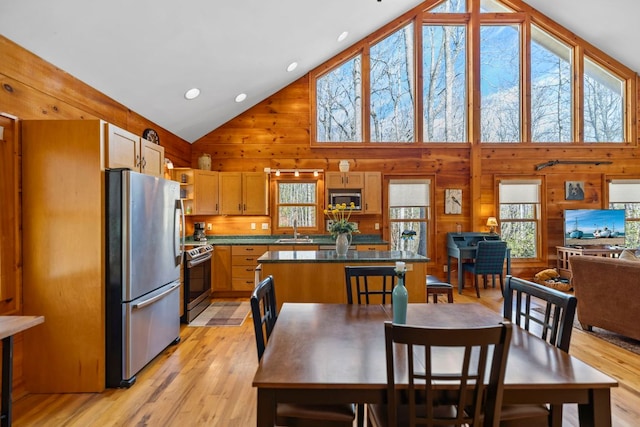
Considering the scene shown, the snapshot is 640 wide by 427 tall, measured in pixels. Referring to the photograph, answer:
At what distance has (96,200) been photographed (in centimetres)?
250

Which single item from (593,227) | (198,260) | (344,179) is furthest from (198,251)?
(593,227)

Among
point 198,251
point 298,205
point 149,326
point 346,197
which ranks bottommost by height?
point 149,326

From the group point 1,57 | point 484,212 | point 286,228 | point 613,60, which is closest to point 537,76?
point 613,60

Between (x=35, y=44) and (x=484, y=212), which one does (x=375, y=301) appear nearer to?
(x=35, y=44)

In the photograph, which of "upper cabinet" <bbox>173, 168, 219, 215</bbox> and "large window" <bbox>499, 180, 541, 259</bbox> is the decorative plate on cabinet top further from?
"large window" <bbox>499, 180, 541, 259</bbox>

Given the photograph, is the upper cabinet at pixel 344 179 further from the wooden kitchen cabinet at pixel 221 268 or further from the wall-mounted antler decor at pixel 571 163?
the wall-mounted antler decor at pixel 571 163

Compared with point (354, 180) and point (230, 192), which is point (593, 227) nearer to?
point (354, 180)

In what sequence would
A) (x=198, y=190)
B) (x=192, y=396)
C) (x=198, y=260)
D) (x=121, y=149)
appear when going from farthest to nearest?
(x=198, y=190)
(x=198, y=260)
(x=121, y=149)
(x=192, y=396)

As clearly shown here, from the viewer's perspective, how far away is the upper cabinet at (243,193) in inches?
221

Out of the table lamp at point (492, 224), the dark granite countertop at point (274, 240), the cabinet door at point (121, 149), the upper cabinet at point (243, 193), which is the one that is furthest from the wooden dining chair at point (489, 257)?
the cabinet door at point (121, 149)

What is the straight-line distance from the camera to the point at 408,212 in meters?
6.21

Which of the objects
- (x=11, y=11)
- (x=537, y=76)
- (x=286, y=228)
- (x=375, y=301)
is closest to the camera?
(x=11, y=11)

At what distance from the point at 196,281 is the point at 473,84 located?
5767 millimetres

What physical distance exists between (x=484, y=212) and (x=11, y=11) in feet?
21.5
